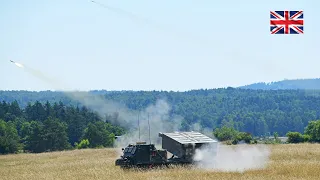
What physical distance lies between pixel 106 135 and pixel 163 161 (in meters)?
58.9

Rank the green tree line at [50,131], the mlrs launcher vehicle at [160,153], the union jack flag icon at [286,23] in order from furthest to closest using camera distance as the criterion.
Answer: the green tree line at [50,131]
the union jack flag icon at [286,23]
the mlrs launcher vehicle at [160,153]

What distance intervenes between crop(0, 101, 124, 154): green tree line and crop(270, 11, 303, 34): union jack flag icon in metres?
45.6

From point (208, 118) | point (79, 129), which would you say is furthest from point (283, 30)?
point (208, 118)

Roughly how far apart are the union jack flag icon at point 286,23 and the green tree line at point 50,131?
150 ft

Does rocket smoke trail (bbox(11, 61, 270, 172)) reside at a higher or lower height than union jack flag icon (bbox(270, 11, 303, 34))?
lower

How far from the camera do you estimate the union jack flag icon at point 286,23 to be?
34.3 meters

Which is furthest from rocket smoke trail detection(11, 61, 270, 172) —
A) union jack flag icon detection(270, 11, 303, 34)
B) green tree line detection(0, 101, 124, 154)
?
green tree line detection(0, 101, 124, 154)

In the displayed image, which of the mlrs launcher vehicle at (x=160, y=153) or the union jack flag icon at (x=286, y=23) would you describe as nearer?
the mlrs launcher vehicle at (x=160, y=153)

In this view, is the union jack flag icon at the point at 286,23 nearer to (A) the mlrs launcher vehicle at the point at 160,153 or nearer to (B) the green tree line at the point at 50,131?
(A) the mlrs launcher vehicle at the point at 160,153

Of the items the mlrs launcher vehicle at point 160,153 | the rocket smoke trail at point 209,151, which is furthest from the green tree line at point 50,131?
the mlrs launcher vehicle at point 160,153

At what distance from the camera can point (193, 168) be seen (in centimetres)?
2836

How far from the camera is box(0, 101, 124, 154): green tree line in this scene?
82438 millimetres

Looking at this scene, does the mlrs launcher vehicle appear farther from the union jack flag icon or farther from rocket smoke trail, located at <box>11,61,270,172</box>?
the union jack flag icon

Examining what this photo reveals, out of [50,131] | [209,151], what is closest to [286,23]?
[209,151]
